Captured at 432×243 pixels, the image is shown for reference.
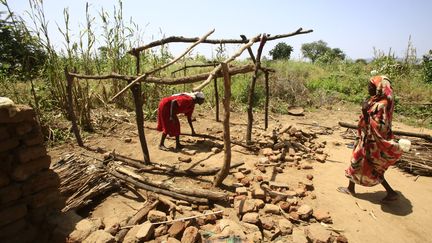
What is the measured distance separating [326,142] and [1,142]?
558 cm

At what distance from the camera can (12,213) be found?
2.55m

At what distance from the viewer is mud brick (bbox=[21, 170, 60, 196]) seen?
2667mm

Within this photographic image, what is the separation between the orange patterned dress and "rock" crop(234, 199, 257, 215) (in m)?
1.52

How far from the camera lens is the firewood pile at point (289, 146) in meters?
4.89

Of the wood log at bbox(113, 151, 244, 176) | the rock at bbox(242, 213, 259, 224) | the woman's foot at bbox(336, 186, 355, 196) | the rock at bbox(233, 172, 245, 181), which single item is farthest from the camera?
the wood log at bbox(113, 151, 244, 176)

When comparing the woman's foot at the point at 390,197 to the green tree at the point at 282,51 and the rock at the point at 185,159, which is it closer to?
the rock at the point at 185,159

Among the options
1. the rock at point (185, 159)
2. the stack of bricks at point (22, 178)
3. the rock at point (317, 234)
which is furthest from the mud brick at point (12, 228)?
the rock at point (317, 234)

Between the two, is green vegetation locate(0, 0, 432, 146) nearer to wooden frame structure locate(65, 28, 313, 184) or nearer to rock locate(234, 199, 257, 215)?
A: wooden frame structure locate(65, 28, 313, 184)

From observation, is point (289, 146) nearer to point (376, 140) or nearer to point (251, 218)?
point (376, 140)

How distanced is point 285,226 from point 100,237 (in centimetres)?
184

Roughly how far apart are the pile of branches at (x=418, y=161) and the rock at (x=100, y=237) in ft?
15.3

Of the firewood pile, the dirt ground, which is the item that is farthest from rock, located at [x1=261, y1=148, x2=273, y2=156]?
the dirt ground

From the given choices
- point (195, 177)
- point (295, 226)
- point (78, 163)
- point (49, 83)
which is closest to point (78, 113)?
point (49, 83)

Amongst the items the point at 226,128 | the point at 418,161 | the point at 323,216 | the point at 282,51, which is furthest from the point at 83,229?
the point at 282,51
